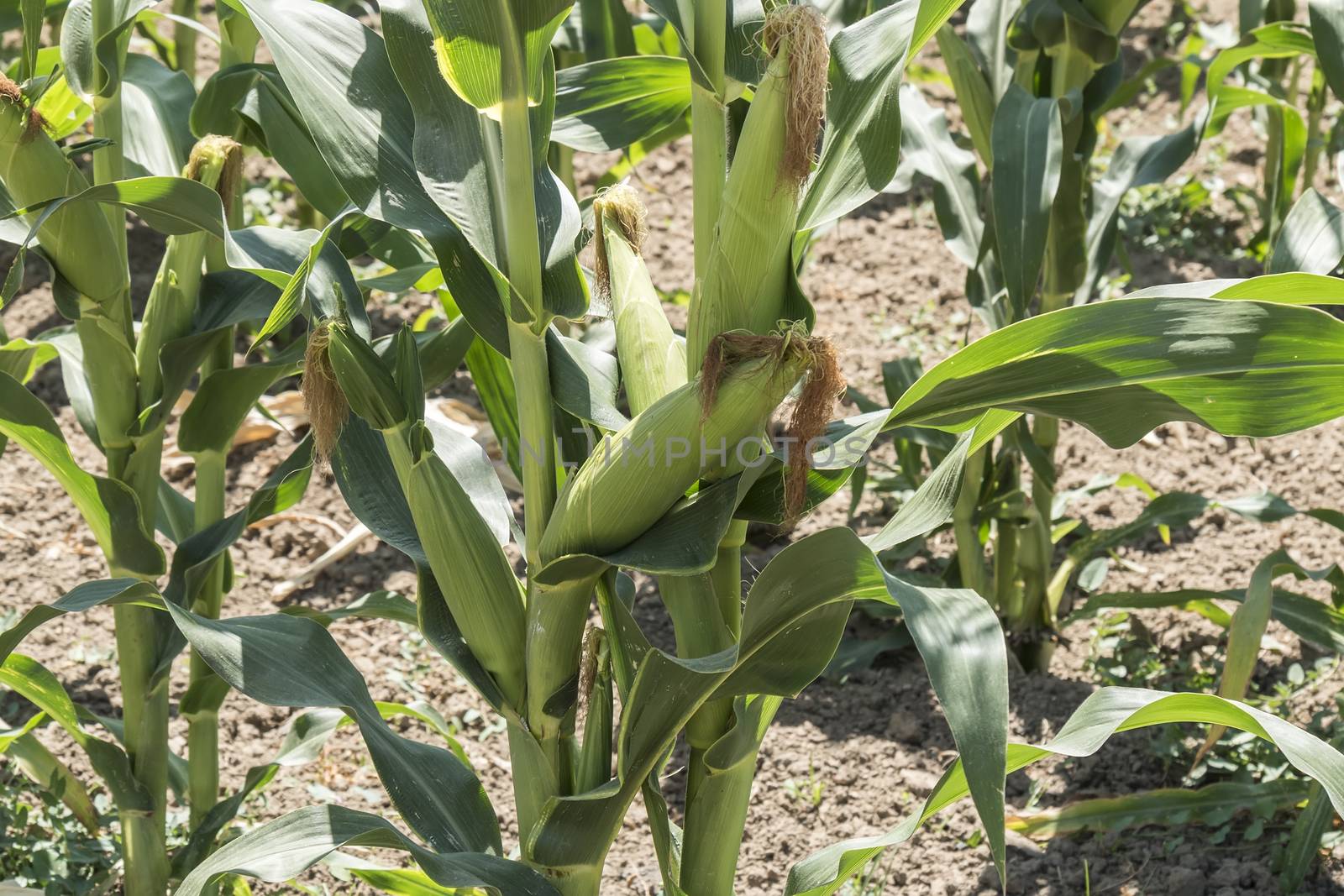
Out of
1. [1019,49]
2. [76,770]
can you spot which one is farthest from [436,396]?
[1019,49]

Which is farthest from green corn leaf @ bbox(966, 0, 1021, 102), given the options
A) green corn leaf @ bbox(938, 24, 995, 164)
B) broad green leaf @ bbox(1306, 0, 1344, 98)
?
broad green leaf @ bbox(1306, 0, 1344, 98)

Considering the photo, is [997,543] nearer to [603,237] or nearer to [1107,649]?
[1107,649]

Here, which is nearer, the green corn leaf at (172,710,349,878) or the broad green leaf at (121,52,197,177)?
the green corn leaf at (172,710,349,878)

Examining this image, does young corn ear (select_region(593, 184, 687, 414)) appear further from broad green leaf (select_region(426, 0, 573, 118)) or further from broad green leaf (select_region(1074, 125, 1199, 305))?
broad green leaf (select_region(1074, 125, 1199, 305))

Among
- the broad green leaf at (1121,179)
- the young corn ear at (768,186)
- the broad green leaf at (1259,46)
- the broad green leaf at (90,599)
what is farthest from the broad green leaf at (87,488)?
the broad green leaf at (1259,46)

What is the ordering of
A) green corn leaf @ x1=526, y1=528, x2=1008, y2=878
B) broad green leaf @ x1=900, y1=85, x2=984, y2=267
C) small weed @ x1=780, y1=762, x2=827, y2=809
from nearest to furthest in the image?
green corn leaf @ x1=526, y1=528, x2=1008, y2=878, small weed @ x1=780, y1=762, x2=827, y2=809, broad green leaf @ x1=900, y1=85, x2=984, y2=267

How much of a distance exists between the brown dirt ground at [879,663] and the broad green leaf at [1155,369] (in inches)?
18.1

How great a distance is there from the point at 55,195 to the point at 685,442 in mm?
847

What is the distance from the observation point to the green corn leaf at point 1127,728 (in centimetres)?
108

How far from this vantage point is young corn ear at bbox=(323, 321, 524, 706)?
115cm

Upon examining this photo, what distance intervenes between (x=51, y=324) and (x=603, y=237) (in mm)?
2167

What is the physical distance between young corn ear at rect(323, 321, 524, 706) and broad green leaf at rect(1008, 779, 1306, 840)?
103cm

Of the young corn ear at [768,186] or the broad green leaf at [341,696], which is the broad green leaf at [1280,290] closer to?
the young corn ear at [768,186]

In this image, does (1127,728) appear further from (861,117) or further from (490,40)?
(490,40)
